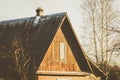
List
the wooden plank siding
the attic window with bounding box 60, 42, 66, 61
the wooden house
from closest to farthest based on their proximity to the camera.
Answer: the wooden house
the wooden plank siding
the attic window with bounding box 60, 42, 66, 61

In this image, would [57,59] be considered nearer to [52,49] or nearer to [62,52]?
[62,52]

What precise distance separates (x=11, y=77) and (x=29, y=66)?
7.06 feet

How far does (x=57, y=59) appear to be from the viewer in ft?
112

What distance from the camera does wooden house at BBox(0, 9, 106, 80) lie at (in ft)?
107

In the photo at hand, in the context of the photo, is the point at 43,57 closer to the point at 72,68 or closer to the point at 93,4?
the point at 72,68

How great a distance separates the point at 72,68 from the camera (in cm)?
3525

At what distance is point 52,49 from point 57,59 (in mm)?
1033

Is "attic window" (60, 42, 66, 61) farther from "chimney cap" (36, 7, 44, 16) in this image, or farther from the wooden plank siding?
"chimney cap" (36, 7, 44, 16)

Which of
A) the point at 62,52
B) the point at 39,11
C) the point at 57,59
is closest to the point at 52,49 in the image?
the point at 57,59

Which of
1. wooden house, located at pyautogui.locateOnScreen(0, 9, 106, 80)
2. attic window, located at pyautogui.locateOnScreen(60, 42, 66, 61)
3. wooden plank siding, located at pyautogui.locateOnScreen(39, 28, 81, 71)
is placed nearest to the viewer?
wooden house, located at pyautogui.locateOnScreen(0, 9, 106, 80)

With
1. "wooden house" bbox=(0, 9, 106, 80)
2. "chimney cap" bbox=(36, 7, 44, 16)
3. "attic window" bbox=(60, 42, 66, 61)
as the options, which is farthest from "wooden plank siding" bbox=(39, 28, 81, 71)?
"chimney cap" bbox=(36, 7, 44, 16)

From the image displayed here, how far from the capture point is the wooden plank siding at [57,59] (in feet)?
108

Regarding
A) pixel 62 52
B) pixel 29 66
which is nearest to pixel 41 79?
pixel 29 66

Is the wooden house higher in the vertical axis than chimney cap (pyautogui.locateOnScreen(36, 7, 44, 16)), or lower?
lower
